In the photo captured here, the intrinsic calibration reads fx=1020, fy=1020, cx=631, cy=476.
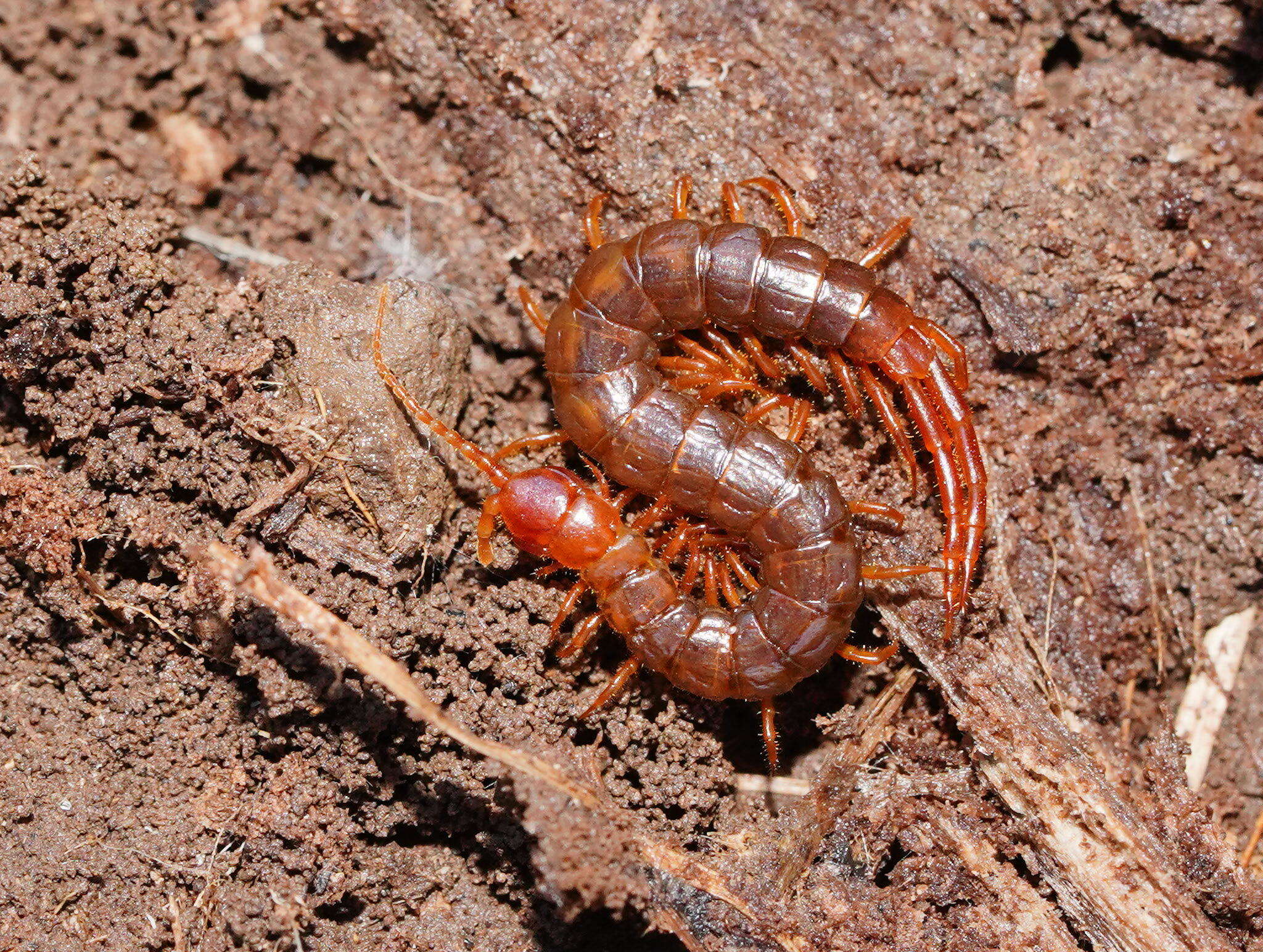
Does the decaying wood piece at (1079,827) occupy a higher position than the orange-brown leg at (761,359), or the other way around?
the orange-brown leg at (761,359)

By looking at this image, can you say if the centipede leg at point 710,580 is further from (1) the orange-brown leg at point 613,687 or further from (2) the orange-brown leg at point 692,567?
(1) the orange-brown leg at point 613,687

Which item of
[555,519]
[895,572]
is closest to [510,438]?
[555,519]

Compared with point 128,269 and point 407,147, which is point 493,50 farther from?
point 128,269

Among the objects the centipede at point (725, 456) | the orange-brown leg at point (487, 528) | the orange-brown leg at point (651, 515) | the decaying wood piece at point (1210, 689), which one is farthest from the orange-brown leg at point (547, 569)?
the decaying wood piece at point (1210, 689)

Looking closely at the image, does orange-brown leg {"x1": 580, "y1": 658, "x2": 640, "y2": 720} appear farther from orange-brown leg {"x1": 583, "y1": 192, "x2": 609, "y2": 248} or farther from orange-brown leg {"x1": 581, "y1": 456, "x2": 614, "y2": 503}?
orange-brown leg {"x1": 583, "y1": 192, "x2": 609, "y2": 248}

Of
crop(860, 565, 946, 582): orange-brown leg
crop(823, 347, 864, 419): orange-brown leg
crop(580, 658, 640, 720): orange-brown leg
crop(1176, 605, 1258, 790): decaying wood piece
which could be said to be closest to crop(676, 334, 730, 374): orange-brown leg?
crop(823, 347, 864, 419): orange-brown leg

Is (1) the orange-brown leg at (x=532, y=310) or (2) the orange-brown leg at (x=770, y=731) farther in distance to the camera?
(1) the orange-brown leg at (x=532, y=310)

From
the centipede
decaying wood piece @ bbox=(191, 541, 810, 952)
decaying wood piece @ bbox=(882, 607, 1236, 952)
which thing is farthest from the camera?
the centipede

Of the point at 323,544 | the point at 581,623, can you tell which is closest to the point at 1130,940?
the point at 581,623

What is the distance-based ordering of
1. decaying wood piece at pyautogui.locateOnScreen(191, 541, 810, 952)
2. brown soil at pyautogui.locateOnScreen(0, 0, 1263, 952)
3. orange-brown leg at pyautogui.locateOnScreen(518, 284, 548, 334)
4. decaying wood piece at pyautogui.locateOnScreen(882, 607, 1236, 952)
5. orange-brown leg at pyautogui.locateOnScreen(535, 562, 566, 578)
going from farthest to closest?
orange-brown leg at pyautogui.locateOnScreen(518, 284, 548, 334) < orange-brown leg at pyautogui.locateOnScreen(535, 562, 566, 578) < brown soil at pyautogui.locateOnScreen(0, 0, 1263, 952) < decaying wood piece at pyautogui.locateOnScreen(882, 607, 1236, 952) < decaying wood piece at pyautogui.locateOnScreen(191, 541, 810, 952)
